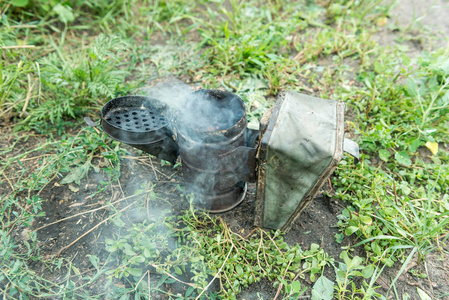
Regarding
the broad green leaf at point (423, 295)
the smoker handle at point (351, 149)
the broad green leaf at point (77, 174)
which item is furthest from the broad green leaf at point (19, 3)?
the broad green leaf at point (423, 295)

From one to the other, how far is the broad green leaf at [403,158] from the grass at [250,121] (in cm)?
1

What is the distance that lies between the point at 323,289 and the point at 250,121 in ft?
5.63

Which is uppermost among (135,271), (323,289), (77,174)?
(323,289)

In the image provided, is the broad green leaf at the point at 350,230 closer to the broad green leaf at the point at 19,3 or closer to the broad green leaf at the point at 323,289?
the broad green leaf at the point at 323,289

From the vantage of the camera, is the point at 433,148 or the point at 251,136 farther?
the point at 433,148

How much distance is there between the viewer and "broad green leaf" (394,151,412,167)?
2795 millimetres

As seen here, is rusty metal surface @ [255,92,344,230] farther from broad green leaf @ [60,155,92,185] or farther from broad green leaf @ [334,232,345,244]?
broad green leaf @ [60,155,92,185]

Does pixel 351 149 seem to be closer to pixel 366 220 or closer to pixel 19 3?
pixel 366 220

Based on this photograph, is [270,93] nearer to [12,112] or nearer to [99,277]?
[99,277]

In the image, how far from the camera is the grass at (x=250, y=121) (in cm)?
220

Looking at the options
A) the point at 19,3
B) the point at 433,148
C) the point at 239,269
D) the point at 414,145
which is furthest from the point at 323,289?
the point at 19,3

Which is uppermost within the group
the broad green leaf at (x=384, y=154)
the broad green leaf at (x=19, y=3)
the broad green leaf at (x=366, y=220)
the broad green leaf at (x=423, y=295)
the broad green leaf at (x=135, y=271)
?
the broad green leaf at (x=384, y=154)

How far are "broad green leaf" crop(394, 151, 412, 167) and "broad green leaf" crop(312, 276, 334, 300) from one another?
133 centimetres

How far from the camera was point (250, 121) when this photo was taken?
324 centimetres
